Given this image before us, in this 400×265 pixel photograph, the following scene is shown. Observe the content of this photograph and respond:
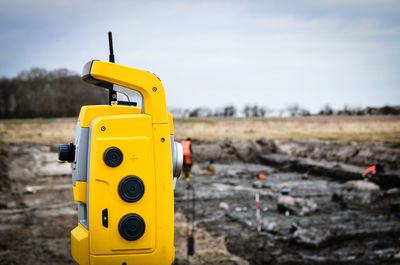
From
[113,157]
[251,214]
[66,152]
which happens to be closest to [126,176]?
[113,157]

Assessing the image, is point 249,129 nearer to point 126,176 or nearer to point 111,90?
point 111,90

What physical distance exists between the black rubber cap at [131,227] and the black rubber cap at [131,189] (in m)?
0.10

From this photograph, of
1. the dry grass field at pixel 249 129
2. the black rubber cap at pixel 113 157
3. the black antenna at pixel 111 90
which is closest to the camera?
the black rubber cap at pixel 113 157

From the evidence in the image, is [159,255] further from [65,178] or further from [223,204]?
[65,178]

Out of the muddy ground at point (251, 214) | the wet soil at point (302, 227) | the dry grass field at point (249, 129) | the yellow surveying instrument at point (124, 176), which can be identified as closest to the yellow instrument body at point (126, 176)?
the yellow surveying instrument at point (124, 176)

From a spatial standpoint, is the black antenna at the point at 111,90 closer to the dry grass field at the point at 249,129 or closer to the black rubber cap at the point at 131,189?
the black rubber cap at the point at 131,189

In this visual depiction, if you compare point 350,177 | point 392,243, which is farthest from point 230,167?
point 392,243

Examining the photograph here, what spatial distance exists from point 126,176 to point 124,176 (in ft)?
0.04

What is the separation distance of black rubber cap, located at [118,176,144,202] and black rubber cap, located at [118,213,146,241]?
0.10 meters

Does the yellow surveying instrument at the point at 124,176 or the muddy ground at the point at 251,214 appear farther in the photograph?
the muddy ground at the point at 251,214

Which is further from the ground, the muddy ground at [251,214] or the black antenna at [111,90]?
the black antenna at [111,90]

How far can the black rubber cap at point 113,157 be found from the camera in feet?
6.86

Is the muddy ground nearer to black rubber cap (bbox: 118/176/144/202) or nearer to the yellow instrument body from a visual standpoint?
the yellow instrument body

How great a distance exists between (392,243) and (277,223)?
2.30 m
